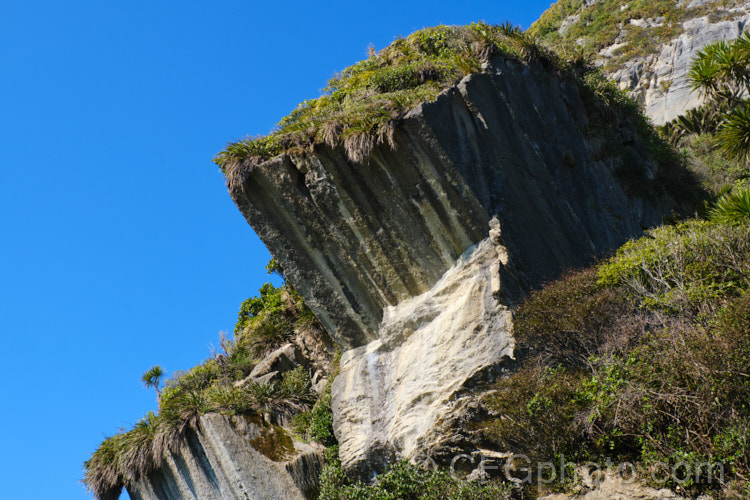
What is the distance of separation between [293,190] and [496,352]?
18.0 ft

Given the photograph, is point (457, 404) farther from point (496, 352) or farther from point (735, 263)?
point (735, 263)

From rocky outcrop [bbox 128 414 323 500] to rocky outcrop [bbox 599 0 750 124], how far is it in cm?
2761

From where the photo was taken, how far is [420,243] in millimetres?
14086

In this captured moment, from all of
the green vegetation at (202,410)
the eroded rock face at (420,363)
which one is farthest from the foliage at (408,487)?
the green vegetation at (202,410)

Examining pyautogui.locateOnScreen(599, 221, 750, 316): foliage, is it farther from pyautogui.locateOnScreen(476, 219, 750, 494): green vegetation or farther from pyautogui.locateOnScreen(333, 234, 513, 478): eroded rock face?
pyautogui.locateOnScreen(333, 234, 513, 478): eroded rock face

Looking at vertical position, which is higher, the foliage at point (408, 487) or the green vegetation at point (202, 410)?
the green vegetation at point (202, 410)

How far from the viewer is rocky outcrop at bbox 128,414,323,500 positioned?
46.2ft

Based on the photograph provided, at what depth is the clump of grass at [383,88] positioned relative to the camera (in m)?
14.0

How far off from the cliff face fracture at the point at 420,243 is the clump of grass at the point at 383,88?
0.34 metres

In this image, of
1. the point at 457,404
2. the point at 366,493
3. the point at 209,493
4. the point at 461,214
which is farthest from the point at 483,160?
the point at 209,493

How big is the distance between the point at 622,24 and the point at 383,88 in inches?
1271

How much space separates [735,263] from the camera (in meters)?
11.6

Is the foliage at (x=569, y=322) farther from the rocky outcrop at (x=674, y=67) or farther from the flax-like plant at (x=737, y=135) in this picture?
the rocky outcrop at (x=674, y=67)

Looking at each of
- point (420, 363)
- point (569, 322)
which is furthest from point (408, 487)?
point (569, 322)
